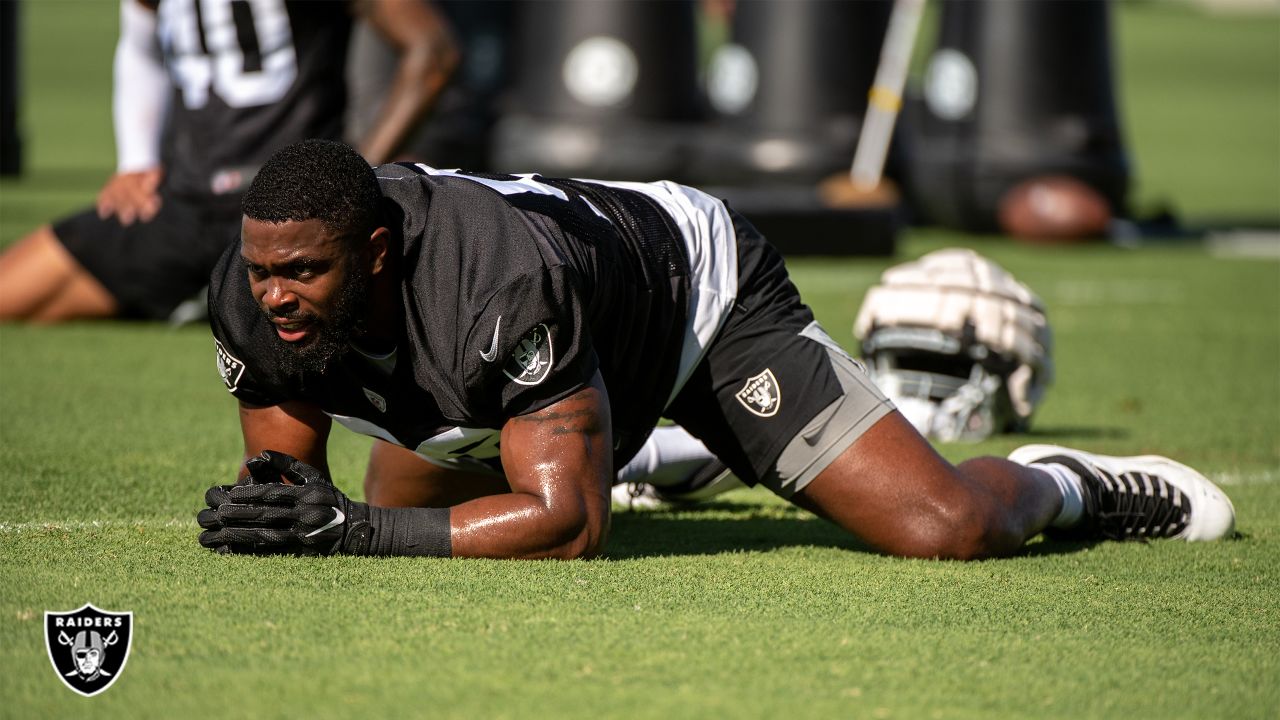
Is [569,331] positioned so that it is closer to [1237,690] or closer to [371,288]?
[371,288]

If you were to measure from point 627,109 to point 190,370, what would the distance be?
754cm

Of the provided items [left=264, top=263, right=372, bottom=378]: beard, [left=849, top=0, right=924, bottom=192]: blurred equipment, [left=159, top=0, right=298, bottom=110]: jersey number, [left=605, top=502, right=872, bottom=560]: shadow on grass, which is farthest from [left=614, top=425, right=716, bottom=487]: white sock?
[left=849, top=0, right=924, bottom=192]: blurred equipment

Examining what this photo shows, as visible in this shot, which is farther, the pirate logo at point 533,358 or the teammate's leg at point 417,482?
the teammate's leg at point 417,482

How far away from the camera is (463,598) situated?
11.0 ft

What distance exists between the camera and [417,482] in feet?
14.3

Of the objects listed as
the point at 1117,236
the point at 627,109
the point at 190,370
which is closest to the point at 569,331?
the point at 190,370

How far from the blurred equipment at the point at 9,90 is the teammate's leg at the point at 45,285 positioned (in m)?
5.17

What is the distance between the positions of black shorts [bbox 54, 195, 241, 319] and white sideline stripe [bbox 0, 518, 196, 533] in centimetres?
353

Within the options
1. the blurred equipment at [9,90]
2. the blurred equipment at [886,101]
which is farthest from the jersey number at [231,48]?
the blurred equipment at [886,101]

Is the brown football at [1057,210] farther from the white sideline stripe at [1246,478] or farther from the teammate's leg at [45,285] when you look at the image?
the white sideline stripe at [1246,478]

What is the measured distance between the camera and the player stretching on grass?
3455 millimetres

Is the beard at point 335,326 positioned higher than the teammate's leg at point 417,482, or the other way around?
the beard at point 335,326

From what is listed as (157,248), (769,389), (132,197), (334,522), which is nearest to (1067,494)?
(769,389)

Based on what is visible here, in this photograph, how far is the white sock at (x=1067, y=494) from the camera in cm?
428
